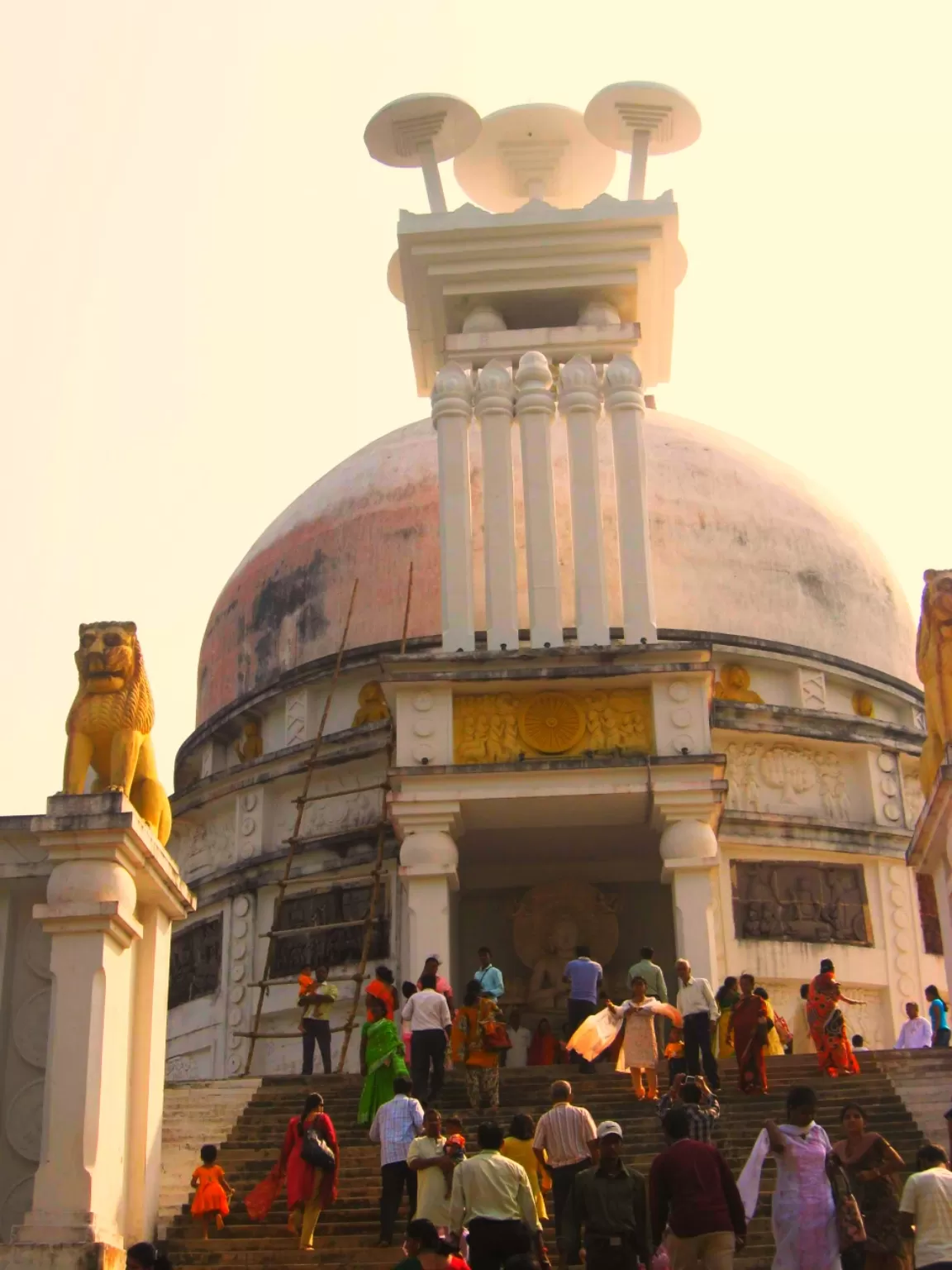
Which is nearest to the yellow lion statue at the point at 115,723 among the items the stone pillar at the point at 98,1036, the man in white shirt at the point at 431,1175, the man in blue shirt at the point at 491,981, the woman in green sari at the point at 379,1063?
the stone pillar at the point at 98,1036

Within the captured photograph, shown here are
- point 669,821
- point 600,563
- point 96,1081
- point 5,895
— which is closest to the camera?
point 96,1081

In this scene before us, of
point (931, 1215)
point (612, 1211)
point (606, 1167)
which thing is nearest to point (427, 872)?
point (606, 1167)

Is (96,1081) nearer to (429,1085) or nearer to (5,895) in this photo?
(5,895)

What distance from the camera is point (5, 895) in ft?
42.1

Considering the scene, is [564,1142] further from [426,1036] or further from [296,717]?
[296,717]

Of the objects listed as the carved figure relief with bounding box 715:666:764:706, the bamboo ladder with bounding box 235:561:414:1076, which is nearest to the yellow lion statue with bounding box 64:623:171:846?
the bamboo ladder with bounding box 235:561:414:1076

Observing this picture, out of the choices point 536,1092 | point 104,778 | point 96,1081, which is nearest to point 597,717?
point 536,1092

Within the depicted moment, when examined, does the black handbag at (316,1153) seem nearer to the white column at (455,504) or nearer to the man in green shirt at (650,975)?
the man in green shirt at (650,975)

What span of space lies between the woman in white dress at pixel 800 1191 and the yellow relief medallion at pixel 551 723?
9.77 metres

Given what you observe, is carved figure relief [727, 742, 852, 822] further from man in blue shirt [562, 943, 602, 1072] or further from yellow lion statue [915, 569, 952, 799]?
yellow lion statue [915, 569, 952, 799]

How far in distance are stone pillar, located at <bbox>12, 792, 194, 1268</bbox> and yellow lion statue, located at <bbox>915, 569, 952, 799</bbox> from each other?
6028mm

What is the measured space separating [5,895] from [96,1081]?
1.70 meters

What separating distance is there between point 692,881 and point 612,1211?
9.37 meters

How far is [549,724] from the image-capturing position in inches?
740
